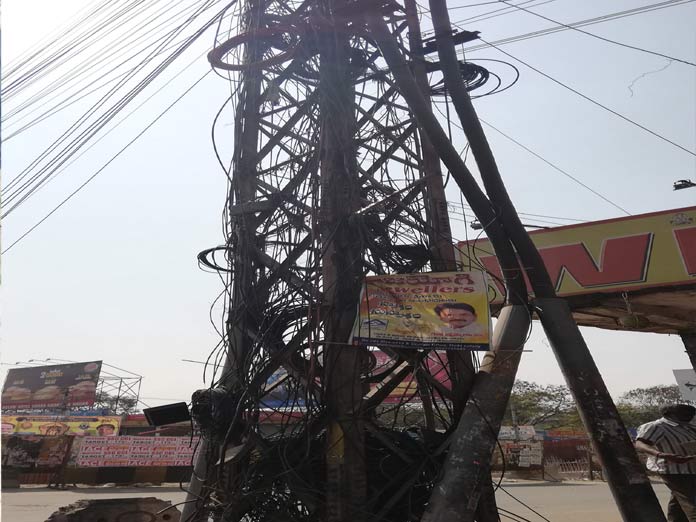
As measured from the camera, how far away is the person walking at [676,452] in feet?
14.6

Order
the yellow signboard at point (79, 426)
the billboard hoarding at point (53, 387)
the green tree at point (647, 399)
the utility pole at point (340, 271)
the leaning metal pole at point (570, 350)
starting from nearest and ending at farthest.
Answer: the leaning metal pole at point (570, 350), the utility pole at point (340, 271), the yellow signboard at point (79, 426), the billboard hoarding at point (53, 387), the green tree at point (647, 399)

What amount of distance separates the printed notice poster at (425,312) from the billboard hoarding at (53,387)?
29.8 meters

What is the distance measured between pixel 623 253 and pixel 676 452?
5.02 m

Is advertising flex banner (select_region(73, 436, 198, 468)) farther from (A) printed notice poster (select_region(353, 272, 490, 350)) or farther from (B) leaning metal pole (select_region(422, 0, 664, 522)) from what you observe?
(B) leaning metal pole (select_region(422, 0, 664, 522))

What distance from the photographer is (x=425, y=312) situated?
Answer: 374 centimetres

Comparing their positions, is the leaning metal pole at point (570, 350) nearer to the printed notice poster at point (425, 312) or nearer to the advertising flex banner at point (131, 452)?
the printed notice poster at point (425, 312)

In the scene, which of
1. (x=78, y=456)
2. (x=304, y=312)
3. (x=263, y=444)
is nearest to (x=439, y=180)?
(x=304, y=312)

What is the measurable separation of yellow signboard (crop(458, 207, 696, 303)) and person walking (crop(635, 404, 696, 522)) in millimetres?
3625

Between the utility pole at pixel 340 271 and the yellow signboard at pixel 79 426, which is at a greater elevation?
the utility pole at pixel 340 271

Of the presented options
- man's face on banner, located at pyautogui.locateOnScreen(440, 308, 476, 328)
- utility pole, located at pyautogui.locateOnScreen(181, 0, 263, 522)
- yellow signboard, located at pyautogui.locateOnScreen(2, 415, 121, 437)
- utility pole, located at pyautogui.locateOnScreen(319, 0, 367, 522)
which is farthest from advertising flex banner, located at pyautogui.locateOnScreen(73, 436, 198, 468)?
man's face on banner, located at pyautogui.locateOnScreen(440, 308, 476, 328)

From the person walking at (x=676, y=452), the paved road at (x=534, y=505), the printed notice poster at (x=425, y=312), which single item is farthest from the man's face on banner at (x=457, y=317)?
the paved road at (x=534, y=505)

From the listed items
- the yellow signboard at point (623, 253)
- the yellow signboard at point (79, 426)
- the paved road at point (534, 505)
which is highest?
the yellow signboard at point (623, 253)

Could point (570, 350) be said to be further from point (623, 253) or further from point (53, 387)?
point (53, 387)

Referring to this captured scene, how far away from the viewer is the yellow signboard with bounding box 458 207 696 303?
843 cm
